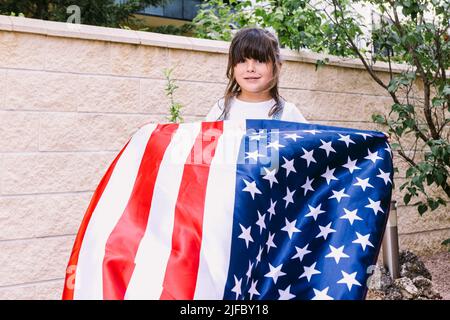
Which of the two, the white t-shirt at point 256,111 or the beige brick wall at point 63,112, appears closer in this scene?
the white t-shirt at point 256,111

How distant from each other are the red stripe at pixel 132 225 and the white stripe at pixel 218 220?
233 millimetres

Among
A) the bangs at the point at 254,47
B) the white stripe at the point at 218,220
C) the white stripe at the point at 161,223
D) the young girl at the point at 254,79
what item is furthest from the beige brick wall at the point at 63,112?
the white stripe at the point at 218,220

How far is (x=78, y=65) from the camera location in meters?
3.07

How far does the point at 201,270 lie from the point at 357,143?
978 mm

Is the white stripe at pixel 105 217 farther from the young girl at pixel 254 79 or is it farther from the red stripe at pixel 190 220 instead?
the young girl at pixel 254 79

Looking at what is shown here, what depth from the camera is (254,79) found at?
8.32 ft

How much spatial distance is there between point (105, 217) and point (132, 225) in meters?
0.13

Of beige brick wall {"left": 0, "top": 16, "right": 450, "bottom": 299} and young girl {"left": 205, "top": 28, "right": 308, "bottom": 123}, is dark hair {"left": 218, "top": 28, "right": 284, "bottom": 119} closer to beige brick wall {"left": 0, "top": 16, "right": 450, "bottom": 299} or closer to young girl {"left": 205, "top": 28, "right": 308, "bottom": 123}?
young girl {"left": 205, "top": 28, "right": 308, "bottom": 123}

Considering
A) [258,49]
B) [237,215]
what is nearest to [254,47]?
[258,49]

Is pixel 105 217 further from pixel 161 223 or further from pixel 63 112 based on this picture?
pixel 63 112

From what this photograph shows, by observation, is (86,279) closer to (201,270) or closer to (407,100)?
(201,270)

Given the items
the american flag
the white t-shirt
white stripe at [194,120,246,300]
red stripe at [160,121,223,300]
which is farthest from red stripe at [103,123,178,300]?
the white t-shirt

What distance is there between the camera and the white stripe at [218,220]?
165 centimetres
